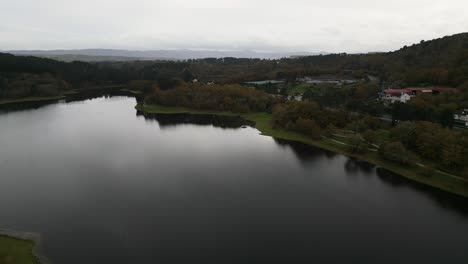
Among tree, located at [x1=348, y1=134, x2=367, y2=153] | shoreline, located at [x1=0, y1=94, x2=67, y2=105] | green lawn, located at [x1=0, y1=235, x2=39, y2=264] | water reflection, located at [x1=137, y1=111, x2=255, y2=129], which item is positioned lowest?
green lawn, located at [x1=0, y1=235, x2=39, y2=264]

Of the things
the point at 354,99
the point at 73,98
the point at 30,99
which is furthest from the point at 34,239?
the point at 73,98

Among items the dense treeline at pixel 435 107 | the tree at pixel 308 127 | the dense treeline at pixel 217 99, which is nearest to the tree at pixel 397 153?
the tree at pixel 308 127

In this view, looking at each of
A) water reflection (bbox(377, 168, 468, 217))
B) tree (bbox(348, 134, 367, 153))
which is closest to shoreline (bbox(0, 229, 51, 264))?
water reflection (bbox(377, 168, 468, 217))

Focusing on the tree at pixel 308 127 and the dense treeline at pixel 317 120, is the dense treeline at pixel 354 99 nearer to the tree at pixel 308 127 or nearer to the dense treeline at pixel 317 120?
the dense treeline at pixel 317 120

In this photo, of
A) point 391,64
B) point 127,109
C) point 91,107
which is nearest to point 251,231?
point 127,109

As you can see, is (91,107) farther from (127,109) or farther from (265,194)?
(265,194)

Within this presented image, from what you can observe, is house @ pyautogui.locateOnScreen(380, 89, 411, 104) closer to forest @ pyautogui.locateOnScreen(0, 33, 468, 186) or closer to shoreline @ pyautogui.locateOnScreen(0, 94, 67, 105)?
forest @ pyautogui.locateOnScreen(0, 33, 468, 186)
